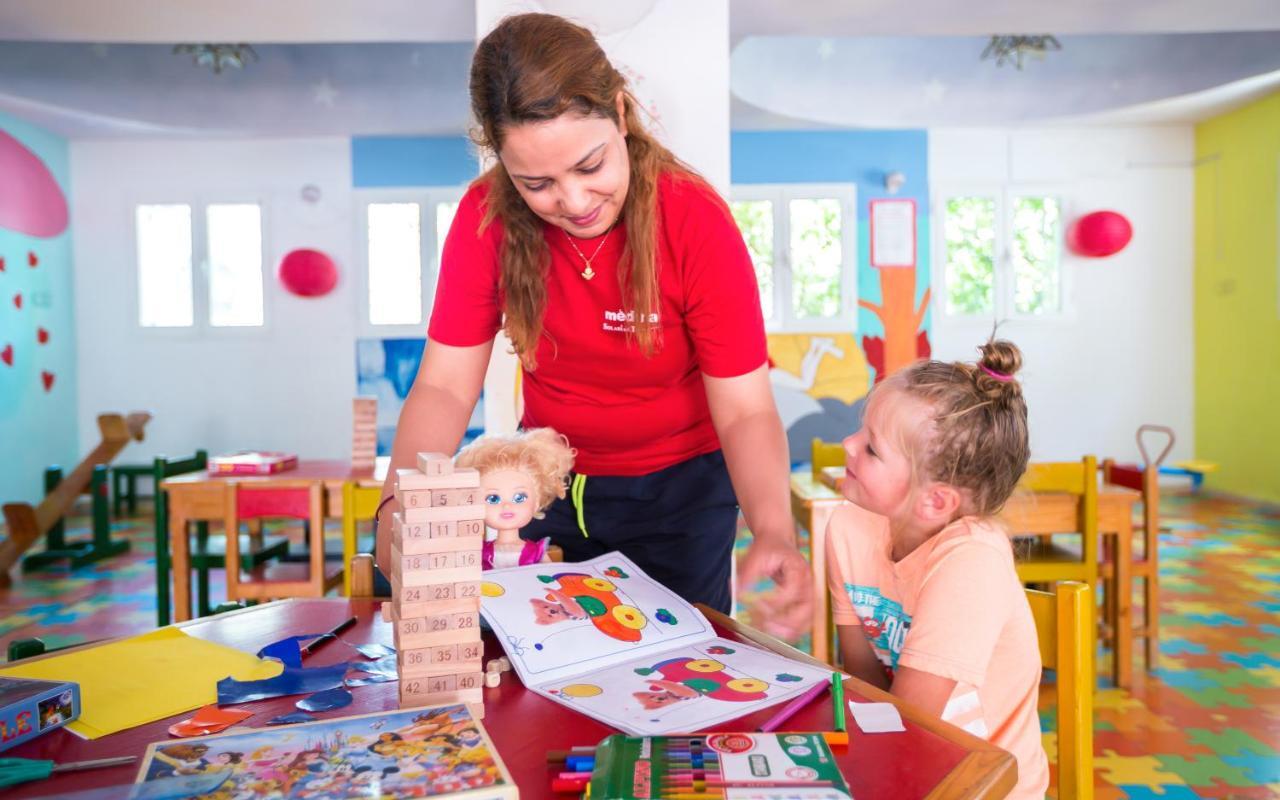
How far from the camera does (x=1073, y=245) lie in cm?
688

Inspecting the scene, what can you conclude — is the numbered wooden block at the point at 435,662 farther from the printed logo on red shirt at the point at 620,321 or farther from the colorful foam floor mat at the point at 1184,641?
the printed logo on red shirt at the point at 620,321

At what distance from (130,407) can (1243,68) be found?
301 inches

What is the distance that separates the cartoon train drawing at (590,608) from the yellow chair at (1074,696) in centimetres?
46

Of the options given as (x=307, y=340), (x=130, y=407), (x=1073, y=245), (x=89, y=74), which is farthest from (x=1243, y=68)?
(x=130, y=407)

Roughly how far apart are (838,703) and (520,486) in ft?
2.34

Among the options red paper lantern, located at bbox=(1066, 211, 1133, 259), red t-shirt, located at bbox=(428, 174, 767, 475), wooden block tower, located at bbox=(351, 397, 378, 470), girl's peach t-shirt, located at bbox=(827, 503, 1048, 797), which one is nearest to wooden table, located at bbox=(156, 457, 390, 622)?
wooden block tower, located at bbox=(351, 397, 378, 470)

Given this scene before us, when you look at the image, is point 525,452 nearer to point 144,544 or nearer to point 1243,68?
point 144,544

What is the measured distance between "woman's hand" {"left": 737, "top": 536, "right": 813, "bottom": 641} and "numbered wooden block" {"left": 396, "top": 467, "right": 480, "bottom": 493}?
368mm

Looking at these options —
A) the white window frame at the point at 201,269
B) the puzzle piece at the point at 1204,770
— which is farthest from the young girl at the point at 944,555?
the white window frame at the point at 201,269

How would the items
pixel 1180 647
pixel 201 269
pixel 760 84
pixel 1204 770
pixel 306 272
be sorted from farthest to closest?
1. pixel 201 269
2. pixel 306 272
3. pixel 760 84
4. pixel 1180 647
5. pixel 1204 770

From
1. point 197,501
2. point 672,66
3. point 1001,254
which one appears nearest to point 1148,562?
point 672,66

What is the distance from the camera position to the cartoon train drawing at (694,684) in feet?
2.79

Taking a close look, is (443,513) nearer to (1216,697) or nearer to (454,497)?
(454,497)

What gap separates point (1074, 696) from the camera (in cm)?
101
